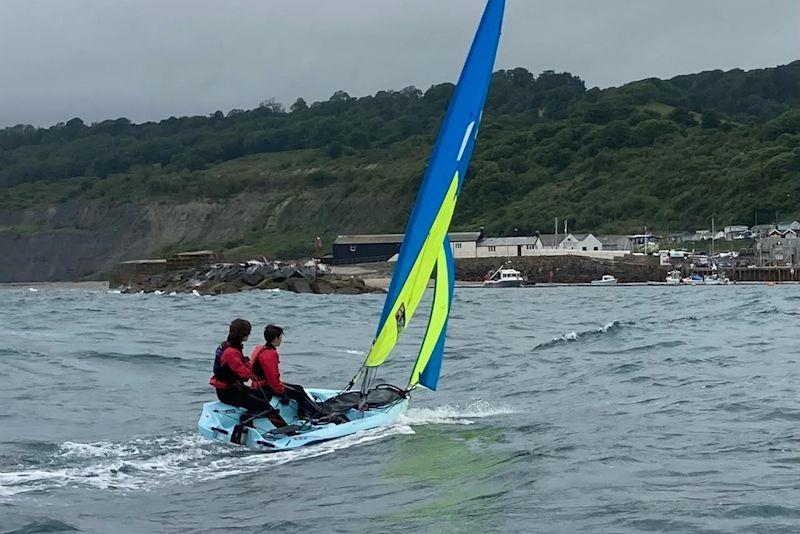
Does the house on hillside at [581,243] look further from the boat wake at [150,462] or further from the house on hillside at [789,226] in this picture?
the boat wake at [150,462]

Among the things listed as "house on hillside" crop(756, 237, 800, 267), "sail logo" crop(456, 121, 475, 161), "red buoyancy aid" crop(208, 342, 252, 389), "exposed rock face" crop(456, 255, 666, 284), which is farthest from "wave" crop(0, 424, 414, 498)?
"house on hillside" crop(756, 237, 800, 267)

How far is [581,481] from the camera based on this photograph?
977cm

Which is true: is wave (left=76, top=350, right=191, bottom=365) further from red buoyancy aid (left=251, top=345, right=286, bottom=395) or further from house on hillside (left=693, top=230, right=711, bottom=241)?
house on hillside (left=693, top=230, right=711, bottom=241)

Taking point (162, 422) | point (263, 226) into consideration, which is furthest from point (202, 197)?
point (162, 422)

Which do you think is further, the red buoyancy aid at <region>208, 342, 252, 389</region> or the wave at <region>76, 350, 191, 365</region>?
the wave at <region>76, 350, 191, 365</region>

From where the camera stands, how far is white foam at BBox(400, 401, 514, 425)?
43.6ft

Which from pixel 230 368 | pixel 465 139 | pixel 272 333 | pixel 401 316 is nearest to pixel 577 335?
pixel 401 316

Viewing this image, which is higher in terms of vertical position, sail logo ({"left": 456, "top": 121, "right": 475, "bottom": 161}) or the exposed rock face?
sail logo ({"left": 456, "top": 121, "right": 475, "bottom": 161})

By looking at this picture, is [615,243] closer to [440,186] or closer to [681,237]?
[681,237]

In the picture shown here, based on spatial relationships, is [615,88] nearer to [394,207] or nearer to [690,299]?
[394,207]

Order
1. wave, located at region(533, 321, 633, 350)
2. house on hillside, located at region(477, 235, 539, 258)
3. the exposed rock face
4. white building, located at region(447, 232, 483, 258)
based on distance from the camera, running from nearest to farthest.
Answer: wave, located at region(533, 321, 633, 350)
the exposed rock face
house on hillside, located at region(477, 235, 539, 258)
white building, located at region(447, 232, 483, 258)

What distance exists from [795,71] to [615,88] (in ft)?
138

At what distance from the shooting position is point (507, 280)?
69875 mm

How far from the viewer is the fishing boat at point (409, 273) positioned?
12.0m
